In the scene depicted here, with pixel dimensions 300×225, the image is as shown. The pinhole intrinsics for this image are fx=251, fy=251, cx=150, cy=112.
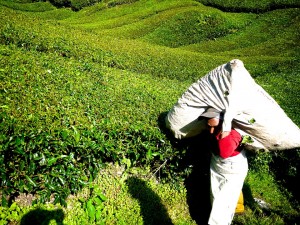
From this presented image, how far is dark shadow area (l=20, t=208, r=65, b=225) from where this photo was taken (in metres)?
2.94

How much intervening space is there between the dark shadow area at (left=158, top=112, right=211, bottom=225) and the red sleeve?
0.72 m

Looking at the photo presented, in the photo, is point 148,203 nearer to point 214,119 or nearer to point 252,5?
point 214,119

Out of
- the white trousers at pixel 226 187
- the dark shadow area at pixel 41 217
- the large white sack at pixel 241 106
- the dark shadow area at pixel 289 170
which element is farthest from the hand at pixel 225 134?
the dark shadow area at pixel 289 170

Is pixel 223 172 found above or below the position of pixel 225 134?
below

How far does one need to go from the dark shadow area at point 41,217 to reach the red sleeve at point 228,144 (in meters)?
2.09

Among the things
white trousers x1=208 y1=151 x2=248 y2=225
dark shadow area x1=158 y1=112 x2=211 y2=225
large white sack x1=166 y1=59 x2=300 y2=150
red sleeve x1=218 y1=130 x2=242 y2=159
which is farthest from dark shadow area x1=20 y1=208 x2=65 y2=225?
red sleeve x1=218 y1=130 x2=242 y2=159

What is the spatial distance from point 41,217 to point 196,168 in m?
2.37

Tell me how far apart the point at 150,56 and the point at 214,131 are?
7058 mm

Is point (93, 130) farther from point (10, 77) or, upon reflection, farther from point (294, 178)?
point (294, 178)

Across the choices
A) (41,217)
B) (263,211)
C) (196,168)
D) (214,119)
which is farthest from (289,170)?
(41,217)

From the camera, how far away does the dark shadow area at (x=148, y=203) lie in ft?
11.7

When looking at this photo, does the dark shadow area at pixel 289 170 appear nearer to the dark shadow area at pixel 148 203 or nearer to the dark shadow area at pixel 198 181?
the dark shadow area at pixel 198 181

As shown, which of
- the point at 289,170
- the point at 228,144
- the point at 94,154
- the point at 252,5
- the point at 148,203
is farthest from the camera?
the point at 252,5

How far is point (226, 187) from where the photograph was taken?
9.59 feet
